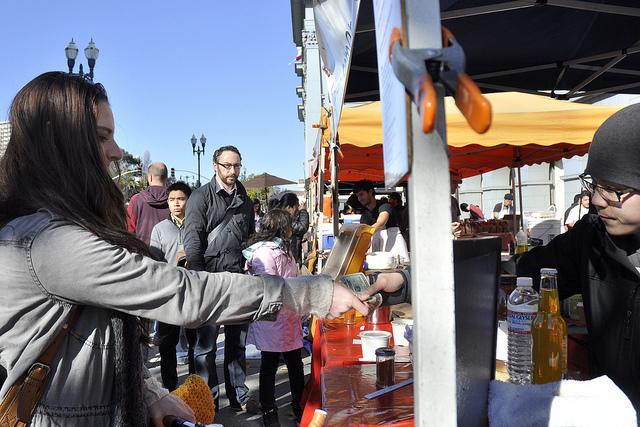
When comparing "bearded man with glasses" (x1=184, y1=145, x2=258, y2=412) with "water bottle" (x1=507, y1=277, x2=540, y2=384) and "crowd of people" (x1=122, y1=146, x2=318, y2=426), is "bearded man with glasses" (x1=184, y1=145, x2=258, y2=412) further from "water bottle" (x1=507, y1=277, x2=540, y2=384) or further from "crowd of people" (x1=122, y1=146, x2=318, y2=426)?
"water bottle" (x1=507, y1=277, x2=540, y2=384)

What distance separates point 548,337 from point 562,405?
652mm

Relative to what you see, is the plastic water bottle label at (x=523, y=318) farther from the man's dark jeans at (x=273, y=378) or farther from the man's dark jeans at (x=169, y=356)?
the man's dark jeans at (x=169, y=356)

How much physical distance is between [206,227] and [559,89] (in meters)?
4.66

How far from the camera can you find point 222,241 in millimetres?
4910

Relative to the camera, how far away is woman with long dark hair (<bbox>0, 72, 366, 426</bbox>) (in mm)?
1352

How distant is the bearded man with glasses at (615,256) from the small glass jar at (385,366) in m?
0.75

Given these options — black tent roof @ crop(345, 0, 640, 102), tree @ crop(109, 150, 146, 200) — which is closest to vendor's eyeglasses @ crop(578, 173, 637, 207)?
tree @ crop(109, 150, 146, 200)

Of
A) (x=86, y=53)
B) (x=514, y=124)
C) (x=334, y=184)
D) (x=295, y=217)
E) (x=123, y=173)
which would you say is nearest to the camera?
(x=123, y=173)

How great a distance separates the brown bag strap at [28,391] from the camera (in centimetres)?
135

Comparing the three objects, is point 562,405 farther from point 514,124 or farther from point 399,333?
point 514,124

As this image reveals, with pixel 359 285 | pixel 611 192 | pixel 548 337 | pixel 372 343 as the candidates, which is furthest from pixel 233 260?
pixel 611 192

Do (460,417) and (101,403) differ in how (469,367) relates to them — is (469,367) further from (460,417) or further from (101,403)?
(101,403)

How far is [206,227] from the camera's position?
4898 mm

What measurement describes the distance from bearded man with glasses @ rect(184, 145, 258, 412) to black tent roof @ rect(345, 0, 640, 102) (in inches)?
67.9
